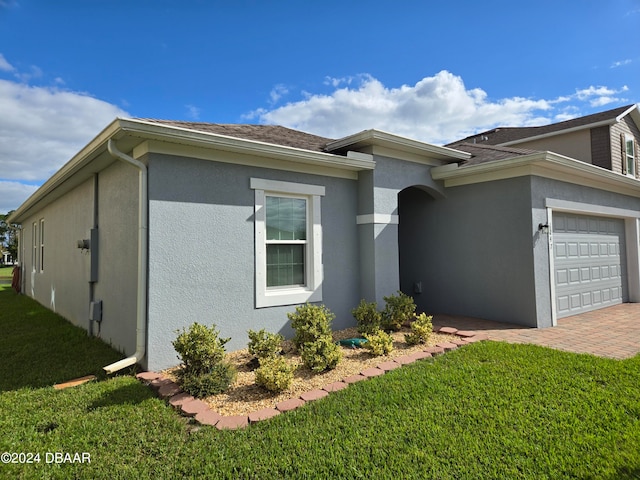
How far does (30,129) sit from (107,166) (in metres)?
17.8

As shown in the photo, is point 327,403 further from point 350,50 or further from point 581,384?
point 350,50

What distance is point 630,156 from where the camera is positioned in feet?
45.1

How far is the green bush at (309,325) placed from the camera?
213 inches

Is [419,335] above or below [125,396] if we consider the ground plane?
above

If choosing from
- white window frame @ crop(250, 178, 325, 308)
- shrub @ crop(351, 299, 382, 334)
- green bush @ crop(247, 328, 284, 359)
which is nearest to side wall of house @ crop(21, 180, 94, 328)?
white window frame @ crop(250, 178, 325, 308)

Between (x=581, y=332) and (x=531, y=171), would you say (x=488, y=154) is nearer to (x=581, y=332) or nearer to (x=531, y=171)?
(x=531, y=171)

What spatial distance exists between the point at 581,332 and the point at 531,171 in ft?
10.9

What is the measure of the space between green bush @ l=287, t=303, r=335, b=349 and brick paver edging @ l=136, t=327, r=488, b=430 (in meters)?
0.91

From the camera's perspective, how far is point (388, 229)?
7586 mm

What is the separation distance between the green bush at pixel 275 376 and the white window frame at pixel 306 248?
1.89 metres

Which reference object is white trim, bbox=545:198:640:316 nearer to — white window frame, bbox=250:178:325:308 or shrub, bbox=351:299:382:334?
shrub, bbox=351:299:382:334

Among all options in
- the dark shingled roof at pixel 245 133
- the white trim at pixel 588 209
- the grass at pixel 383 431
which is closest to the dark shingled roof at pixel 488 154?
the white trim at pixel 588 209

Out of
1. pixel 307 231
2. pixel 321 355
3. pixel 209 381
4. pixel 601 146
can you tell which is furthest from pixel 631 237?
pixel 209 381

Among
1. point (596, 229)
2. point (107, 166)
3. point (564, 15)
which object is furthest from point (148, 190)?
point (596, 229)
